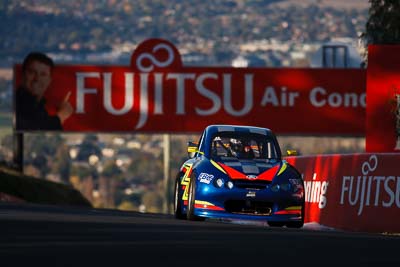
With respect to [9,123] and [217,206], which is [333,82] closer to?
[217,206]

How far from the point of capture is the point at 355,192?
23531mm

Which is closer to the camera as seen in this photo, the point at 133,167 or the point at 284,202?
the point at 284,202

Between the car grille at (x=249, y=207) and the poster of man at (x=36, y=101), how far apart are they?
31583mm

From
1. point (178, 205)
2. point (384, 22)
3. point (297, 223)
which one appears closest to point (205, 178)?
point (297, 223)

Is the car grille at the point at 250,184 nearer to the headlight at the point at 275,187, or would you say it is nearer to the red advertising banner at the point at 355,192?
the headlight at the point at 275,187

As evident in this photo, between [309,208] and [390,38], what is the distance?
18599mm

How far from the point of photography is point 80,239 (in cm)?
1622

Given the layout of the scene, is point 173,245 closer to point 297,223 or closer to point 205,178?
point 205,178

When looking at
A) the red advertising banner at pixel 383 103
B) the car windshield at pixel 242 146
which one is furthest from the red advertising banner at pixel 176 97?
the car windshield at pixel 242 146

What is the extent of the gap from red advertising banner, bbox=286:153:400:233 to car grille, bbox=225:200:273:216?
5.33ft

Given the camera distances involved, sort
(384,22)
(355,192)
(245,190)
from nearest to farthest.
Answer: (245,190)
(355,192)
(384,22)

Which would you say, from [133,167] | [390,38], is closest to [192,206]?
[390,38]

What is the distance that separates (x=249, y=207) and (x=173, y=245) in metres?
5.97

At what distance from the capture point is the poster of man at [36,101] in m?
52.9
